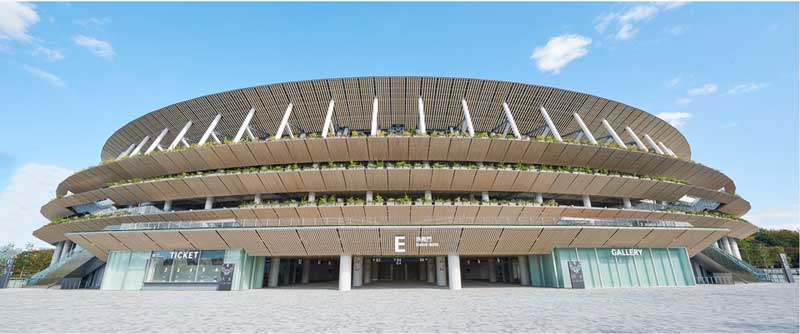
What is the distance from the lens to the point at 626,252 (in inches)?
900

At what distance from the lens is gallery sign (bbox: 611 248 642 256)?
74.2 ft

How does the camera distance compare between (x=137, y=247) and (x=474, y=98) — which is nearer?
(x=137, y=247)

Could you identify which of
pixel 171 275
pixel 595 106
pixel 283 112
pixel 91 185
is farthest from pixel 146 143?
pixel 595 106

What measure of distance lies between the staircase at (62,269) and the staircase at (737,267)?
61.6 metres

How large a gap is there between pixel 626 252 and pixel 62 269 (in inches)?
1947

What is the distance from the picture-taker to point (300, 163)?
1123 inches

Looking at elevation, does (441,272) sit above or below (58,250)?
below

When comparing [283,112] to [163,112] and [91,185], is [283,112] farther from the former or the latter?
[91,185]

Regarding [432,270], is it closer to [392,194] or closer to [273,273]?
[392,194]

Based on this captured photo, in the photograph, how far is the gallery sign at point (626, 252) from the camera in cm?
2263

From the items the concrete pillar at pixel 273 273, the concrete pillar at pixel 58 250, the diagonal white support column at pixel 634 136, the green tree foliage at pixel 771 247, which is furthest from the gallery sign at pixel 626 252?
the concrete pillar at pixel 58 250

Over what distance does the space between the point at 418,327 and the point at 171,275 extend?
22.5 meters

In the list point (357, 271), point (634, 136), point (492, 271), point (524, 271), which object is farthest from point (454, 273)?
point (634, 136)

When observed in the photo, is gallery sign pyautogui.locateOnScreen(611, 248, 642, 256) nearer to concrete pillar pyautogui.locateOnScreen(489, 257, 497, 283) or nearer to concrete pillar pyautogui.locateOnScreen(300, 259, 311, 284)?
concrete pillar pyautogui.locateOnScreen(489, 257, 497, 283)
